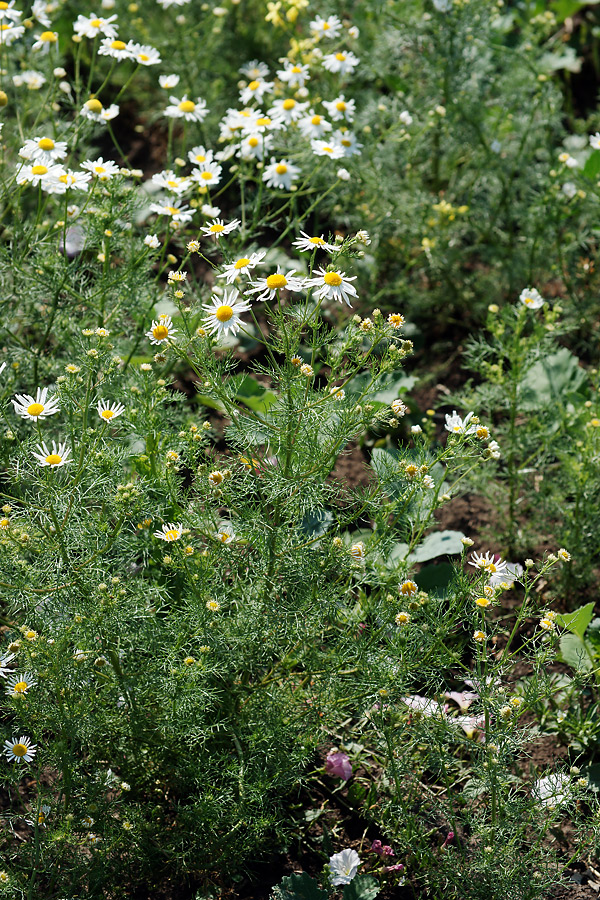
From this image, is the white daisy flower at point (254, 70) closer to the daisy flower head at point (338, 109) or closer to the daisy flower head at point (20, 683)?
the daisy flower head at point (338, 109)

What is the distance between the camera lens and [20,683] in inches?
64.2

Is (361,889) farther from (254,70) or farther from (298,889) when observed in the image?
(254,70)

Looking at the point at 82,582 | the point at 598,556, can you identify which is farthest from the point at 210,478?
the point at 598,556

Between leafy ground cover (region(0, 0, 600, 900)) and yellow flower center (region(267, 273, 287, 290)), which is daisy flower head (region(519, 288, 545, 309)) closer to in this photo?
leafy ground cover (region(0, 0, 600, 900))

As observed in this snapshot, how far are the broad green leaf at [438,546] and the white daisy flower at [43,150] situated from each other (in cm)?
145

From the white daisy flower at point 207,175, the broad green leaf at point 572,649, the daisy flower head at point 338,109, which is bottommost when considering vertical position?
the broad green leaf at point 572,649

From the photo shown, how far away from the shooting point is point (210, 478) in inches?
65.3

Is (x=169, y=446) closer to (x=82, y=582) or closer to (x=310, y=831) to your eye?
(x=82, y=582)

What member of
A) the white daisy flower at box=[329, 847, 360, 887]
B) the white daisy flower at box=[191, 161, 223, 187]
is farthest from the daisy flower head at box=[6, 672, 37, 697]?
the white daisy flower at box=[191, 161, 223, 187]

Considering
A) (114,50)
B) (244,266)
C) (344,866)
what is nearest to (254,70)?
(114,50)

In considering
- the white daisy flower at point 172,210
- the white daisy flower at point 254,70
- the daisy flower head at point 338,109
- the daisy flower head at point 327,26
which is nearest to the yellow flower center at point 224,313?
the white daisy flower at point 172,210

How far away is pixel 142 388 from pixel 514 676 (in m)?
Result: 1.32

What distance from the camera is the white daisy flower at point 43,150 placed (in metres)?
2.15

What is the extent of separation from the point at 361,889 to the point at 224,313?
1.24 metres
